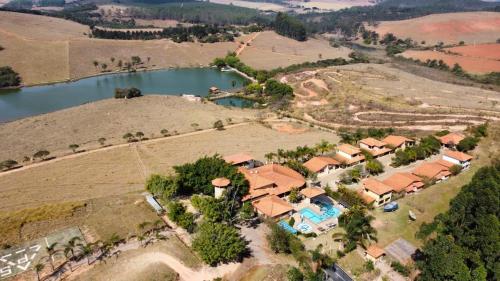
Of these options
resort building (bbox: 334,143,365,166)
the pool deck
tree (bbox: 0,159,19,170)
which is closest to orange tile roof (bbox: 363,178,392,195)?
the pool deck

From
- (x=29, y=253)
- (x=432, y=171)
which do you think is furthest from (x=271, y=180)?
(x=29, y=253)

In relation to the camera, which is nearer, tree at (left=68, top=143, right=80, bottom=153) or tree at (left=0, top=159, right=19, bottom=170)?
tree at (left=0, top=159, right=19, bottom=170)

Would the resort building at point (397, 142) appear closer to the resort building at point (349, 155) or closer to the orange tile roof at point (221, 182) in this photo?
the resort building at point (349, 155)

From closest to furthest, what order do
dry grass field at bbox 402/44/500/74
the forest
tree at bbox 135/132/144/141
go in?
1. the forest
2. tree at bbox 135/132/144/141
3. dry grass field at bbox 402/44/500/74

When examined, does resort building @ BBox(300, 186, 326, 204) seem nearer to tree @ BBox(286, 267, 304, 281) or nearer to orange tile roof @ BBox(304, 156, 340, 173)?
orange tile roof @ BBox(304, 156, 340, 173)

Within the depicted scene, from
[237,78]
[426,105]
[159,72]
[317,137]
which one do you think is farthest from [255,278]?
[159,72]

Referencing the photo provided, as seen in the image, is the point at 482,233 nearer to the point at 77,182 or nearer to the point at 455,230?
the point at 455,230
